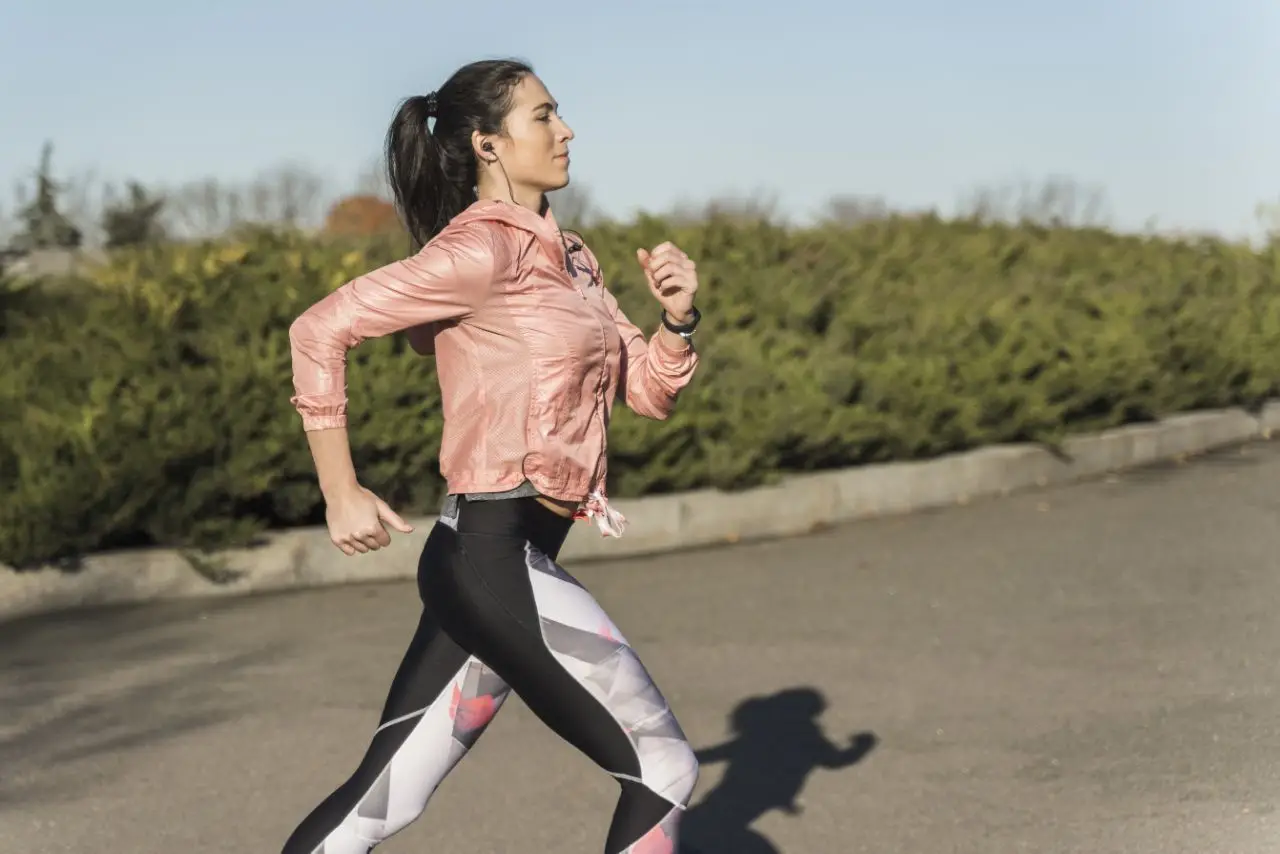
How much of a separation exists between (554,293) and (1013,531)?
704 centimetres

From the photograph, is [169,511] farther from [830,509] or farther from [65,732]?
[830,509]

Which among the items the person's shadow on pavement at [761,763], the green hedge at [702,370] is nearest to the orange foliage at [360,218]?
the green hedge at [702,370]

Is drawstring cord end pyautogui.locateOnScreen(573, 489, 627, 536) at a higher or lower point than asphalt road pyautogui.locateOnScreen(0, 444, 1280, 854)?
higher

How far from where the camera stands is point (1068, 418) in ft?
40.4

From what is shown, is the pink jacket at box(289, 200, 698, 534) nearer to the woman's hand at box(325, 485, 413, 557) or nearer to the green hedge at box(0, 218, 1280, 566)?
the woman's hand at box(325, 485, 413, 557)

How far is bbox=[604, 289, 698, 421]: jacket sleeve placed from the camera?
3670 mm

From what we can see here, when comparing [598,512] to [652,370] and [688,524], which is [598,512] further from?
[688,524]

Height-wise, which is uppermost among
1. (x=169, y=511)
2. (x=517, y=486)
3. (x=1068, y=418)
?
(x=517, y=486)

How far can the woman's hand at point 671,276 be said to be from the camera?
3.42 m

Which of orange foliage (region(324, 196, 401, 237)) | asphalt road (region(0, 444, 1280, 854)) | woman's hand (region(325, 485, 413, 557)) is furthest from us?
orange foliage (region(324, 196, 401, 237))

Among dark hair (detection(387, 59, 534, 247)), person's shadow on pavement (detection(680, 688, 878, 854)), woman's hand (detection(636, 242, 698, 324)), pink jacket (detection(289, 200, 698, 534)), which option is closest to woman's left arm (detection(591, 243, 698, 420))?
woman's hand (detection(636, 242, 698, 324))

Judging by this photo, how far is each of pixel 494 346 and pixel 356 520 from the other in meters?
0.45

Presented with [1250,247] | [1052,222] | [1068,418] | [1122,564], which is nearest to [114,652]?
[1122,564]

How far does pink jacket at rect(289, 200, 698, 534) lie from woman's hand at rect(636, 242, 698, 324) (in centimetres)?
17
